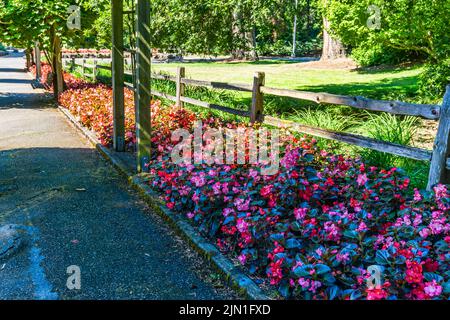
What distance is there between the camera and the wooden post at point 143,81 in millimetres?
6234

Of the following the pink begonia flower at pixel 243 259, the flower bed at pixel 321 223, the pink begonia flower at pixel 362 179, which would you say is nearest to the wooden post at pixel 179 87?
the flower bed at pixel 321 223

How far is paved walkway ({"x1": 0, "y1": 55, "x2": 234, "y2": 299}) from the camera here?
3728 millimetres

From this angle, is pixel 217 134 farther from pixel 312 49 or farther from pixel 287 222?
pixel 312 49

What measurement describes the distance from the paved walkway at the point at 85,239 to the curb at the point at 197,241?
92 millimetres

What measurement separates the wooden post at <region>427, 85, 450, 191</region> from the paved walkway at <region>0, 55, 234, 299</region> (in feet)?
7.56

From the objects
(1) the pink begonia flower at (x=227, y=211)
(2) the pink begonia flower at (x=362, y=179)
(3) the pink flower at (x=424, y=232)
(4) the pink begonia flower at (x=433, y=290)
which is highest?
(2) the pink begonia flower at (x=362, y=179)

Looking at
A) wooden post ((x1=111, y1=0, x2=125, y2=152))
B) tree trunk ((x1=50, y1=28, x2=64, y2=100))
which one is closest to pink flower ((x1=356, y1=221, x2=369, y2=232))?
wooden post ((x1=111, y1=0, x2=125, y2=152))

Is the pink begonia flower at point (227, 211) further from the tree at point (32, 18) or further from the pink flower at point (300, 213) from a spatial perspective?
the tree at point (32, 18)

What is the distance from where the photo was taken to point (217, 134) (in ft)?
22.1

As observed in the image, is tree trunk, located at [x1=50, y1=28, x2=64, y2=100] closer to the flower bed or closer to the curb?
the curb

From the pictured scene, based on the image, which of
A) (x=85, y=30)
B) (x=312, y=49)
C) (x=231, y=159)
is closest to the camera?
(x=231, y=159)

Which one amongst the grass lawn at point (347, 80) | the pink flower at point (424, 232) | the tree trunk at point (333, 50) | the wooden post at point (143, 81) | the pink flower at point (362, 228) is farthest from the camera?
the tree trunk at point (333, 50)
